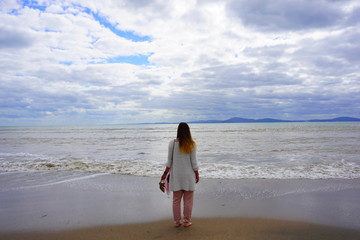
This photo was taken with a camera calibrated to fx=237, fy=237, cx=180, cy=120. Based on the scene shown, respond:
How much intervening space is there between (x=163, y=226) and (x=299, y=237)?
2.49 m

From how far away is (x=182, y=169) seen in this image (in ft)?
14.7

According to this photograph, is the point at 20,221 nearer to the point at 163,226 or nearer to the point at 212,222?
the point at 163,226

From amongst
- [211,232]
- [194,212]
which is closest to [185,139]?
[211,232]

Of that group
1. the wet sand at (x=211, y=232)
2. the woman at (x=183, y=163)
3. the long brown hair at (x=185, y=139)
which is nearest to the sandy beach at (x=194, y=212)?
the wet sand at (x=211, y=232)

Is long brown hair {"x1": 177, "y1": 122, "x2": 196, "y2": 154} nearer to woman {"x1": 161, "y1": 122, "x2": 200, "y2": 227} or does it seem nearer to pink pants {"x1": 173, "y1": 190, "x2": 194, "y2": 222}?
woman {"x1": 161, "y1": 122, "x2": 200, "y2": 227}

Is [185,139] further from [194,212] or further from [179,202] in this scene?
[194,212]

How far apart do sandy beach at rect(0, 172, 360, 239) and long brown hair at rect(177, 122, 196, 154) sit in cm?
154

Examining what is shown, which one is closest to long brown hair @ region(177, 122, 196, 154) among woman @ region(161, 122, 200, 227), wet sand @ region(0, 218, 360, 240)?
woman @ region(161, 122, 200, 227)

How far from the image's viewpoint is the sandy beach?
4.41 m

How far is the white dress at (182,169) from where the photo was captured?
4.47m

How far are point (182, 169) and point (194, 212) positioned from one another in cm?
154

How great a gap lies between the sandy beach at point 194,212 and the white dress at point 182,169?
0.85 meters

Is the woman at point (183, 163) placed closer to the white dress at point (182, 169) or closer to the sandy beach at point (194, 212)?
the white dress at point (182, 169)

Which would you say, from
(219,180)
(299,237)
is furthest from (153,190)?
(299,237)
